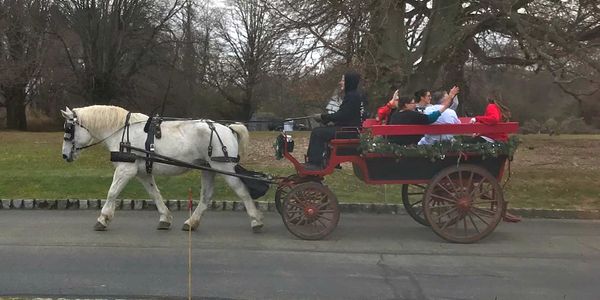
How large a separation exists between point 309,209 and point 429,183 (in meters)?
1.68

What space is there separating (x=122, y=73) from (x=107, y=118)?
37.8 meters

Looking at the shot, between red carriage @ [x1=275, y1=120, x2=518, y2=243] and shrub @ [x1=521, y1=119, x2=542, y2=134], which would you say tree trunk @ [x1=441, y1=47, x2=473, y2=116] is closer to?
shrub @ [x1=521, y1=119, x2=542, y2=134]

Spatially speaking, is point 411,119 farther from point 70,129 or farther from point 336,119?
point 70,129

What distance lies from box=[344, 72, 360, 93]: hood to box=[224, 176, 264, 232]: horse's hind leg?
2.02 meters

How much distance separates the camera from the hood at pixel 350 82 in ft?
27.5

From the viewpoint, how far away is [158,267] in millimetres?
6582

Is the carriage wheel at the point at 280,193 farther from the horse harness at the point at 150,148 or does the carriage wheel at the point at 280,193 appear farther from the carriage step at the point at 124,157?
the carriage step at the point at 124,157

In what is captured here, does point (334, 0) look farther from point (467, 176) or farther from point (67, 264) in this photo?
point (67, 264)

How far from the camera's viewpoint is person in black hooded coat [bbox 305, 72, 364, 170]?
8.39m

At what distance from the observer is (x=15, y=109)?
40.7m

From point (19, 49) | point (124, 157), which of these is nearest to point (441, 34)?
point (124, 157)

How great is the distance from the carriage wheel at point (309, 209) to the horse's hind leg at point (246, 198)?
55 centimetres

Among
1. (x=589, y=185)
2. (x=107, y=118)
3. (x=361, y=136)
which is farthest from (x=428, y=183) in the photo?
(x=589, y=185)

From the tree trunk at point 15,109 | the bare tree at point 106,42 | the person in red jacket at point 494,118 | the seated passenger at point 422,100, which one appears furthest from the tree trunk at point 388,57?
the tree trunk at point 15,109
